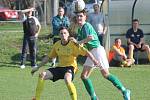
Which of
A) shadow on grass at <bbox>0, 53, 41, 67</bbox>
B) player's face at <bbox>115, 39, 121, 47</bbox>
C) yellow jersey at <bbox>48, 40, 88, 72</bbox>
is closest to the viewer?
yellow jersey at <bbox>48, 40, 88, 72</bbox>

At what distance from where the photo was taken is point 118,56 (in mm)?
17359

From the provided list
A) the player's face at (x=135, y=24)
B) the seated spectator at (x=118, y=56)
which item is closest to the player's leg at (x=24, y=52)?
the seated spectator at (x=118, y=56)

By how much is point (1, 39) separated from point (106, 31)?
5535mm

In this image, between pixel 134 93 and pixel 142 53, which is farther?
pixel 142 53

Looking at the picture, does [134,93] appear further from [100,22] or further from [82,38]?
[100,22]

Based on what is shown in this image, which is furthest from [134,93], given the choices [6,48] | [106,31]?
[6,48]

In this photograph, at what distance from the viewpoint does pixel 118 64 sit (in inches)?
687

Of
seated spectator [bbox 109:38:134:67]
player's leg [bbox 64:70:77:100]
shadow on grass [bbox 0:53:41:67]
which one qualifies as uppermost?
player's leg [bbox 64:70:77:100]

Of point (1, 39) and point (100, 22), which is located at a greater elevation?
point (100, 22)

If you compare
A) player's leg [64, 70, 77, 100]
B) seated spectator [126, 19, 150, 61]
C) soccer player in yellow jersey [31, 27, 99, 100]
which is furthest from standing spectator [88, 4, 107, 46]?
player's leg [64, 70, 77, 100]

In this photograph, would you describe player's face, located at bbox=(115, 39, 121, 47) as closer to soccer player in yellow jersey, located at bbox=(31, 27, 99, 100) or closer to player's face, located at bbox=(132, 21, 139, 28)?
player's face, located at bbox=(132, 21, 139, 28)

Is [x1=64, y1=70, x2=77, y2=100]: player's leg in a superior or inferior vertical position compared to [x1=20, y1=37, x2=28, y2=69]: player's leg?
superior

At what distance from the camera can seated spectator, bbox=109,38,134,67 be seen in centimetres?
1722

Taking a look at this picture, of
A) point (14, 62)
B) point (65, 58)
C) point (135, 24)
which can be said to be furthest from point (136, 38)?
point (65, 58)
